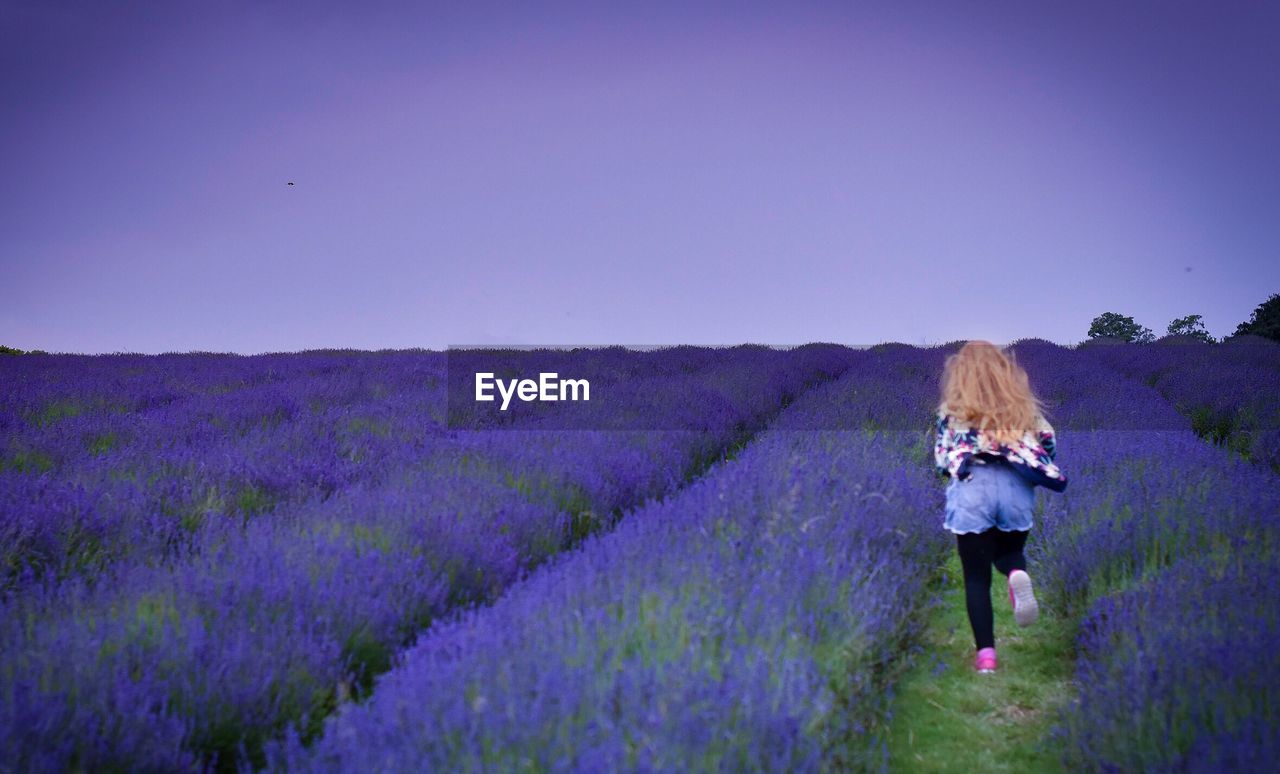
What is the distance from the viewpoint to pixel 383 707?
6.28 feet

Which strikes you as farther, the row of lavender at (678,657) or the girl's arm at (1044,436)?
the girl's arm at (1044,436)

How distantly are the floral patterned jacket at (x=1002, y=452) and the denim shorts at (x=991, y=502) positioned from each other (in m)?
0.05

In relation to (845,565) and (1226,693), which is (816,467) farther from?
(1226,693)

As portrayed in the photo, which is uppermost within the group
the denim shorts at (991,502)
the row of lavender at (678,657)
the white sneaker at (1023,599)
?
the denim shorts at (991,502)

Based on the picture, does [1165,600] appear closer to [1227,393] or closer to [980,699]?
[980,699]

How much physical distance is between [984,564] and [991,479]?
36cm

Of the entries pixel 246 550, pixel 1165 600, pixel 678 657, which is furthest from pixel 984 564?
pixel 246 550

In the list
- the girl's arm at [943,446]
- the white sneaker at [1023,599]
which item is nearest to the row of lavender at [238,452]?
the girl's arm at [943,446]

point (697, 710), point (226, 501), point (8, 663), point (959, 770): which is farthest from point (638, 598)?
point (226, 501)

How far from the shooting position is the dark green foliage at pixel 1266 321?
32438 millimetres

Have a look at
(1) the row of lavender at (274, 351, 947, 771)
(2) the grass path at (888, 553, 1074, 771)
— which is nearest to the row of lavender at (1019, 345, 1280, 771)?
(2) the grass path at (888, 553, 1074, 771)

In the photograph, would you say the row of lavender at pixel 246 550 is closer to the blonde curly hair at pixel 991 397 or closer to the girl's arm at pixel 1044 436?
the blonde curly hair at pixel 991 397

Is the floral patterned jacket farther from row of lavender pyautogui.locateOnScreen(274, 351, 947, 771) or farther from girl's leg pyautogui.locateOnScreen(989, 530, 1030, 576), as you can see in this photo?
row of lavender pyautogui.locateOnScreen(274, 351, 947, 771)

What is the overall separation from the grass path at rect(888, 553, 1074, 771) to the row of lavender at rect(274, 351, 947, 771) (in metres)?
0.16
